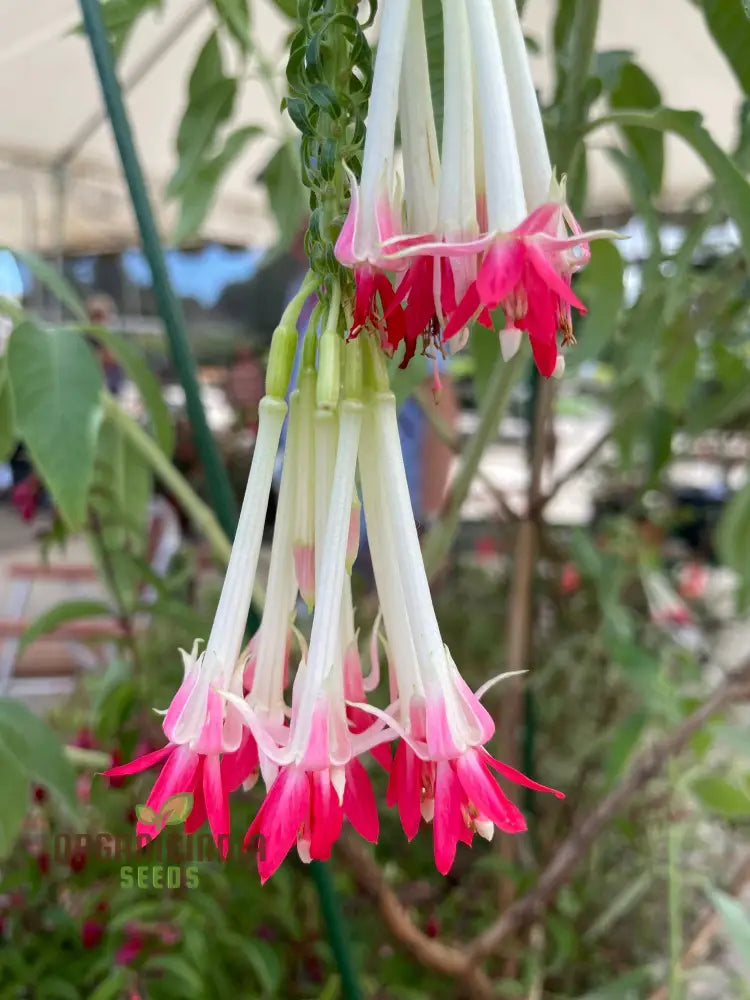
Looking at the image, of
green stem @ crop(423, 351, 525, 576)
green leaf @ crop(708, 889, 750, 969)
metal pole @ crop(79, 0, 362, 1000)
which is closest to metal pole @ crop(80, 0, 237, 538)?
metal pole @ crop(79, 0, 362, 1000)

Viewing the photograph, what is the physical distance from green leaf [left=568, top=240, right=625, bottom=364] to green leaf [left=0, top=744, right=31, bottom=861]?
30 cm

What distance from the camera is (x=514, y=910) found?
1.42ft

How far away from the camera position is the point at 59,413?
0.87 feet

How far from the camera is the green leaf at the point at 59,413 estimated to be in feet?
0.85

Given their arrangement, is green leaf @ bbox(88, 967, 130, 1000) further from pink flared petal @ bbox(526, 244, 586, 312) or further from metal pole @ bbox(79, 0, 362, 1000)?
pink flared petal @ bbox(526, 244, 586, 312)

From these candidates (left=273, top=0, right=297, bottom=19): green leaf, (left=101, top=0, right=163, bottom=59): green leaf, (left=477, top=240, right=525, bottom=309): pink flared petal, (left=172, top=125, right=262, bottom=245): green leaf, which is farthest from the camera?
(left=172, top=125, right=262, bottom=245): green leaf

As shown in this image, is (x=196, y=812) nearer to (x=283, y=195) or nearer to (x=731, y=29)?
(x=731, y=29)

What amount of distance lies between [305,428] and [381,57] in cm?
8

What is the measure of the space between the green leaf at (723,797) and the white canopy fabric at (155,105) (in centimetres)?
45

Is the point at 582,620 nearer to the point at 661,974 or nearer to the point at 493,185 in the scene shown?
the point at 661,974

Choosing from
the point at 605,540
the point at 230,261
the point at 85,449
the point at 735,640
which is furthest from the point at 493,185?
the point at 230,261

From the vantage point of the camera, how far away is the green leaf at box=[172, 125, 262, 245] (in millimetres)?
459

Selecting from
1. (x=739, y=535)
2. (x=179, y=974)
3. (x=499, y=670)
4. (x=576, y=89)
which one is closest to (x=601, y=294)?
(x=576, y=89)

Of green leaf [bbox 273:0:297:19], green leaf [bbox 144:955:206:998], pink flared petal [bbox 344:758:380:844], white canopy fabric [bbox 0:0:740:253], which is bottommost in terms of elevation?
green leaf [bbox 144:955:206:998]
